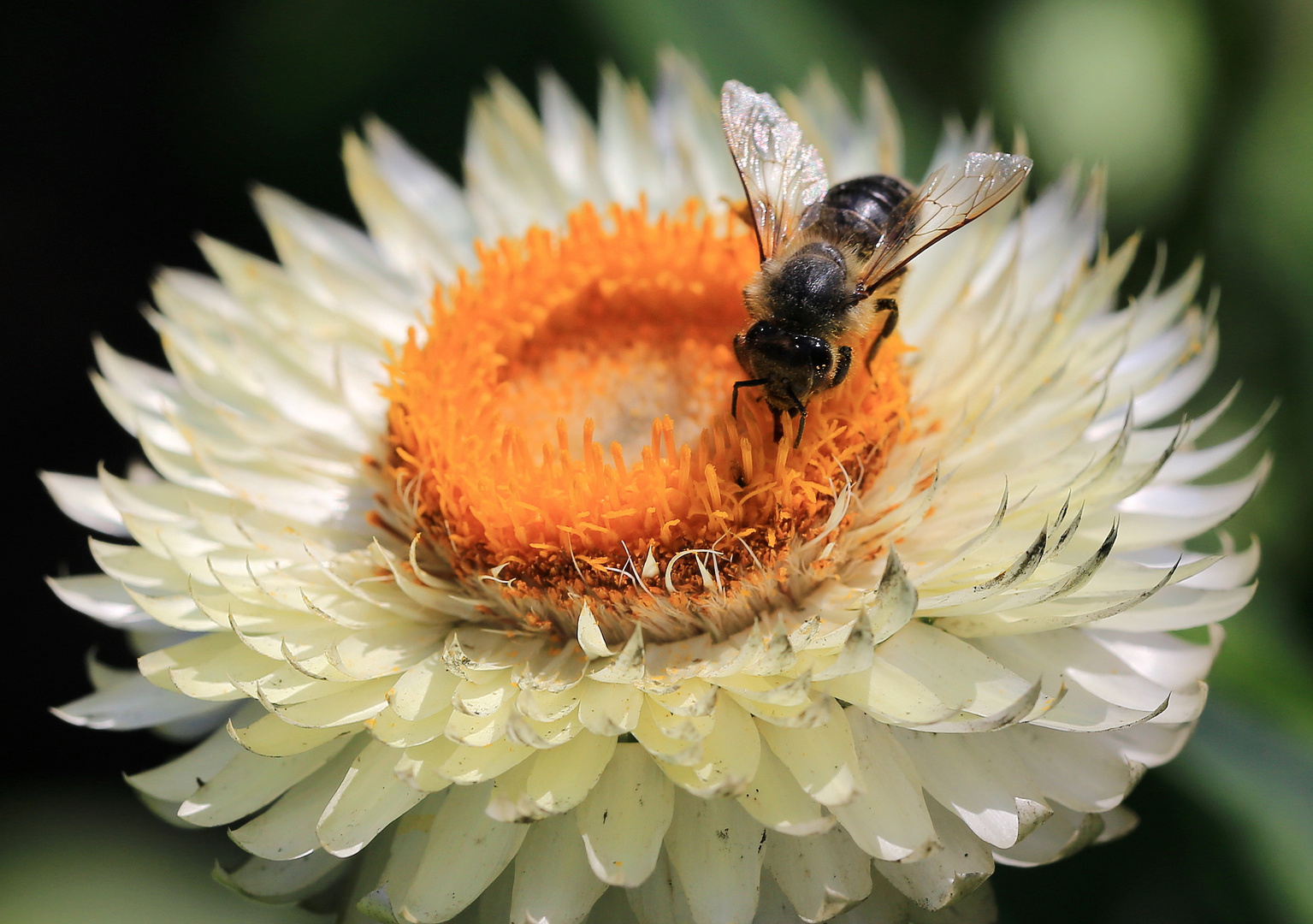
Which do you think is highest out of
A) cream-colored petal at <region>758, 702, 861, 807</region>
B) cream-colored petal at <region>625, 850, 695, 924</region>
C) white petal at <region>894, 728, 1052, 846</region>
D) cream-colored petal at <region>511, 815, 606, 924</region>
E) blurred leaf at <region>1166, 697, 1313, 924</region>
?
cream-colored petal at <region>758, 702, 861, 807</region>

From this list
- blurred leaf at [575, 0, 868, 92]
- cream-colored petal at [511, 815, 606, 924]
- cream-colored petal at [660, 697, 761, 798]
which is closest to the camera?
cream-colored petal at [660, 697, 761, 798]

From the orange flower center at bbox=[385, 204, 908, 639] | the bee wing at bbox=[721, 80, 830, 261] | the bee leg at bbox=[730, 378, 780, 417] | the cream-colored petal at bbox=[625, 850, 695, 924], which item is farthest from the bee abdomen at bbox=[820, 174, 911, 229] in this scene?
the cream-colored petal at bbox=[625, 850, 695, 924]

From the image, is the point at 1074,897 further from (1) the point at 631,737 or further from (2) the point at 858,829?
(1) the point at 631,737

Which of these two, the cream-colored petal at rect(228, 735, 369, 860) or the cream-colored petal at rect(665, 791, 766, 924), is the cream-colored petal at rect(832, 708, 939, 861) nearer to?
the cream-colored petal at rect(665, 791, 766, 924)

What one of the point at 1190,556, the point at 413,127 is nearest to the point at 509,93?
the point at 413,127

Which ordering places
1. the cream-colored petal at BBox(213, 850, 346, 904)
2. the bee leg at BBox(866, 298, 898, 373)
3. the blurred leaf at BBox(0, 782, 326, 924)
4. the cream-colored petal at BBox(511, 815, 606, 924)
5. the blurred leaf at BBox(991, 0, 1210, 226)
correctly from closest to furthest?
the cream-colored petal at BBox(511, 815, 606, 924), the cream-colored petal at BBox(213, 850, 346, 904), the bee leg at BBox(866, 298, 898, 373), the blurred leaf at BBox(0, 782, 326, 924), the blurred leaf at BBox(991, 0, 1210, 226)

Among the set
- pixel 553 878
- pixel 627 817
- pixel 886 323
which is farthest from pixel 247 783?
pixel 886 323

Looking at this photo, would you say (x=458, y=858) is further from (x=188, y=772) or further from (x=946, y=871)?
(x=946, y=871)
